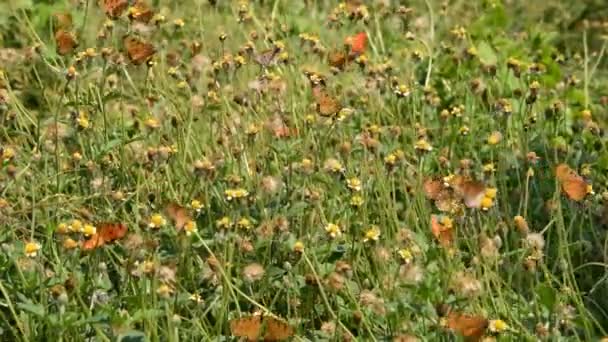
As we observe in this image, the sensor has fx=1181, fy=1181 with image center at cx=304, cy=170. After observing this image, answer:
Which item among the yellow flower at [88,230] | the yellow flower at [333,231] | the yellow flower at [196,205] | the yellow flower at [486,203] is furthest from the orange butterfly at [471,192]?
the yellow flower at [88,230]

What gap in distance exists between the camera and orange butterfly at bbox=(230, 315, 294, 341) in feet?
5.74

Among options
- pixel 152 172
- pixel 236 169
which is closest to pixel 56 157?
pixel 152 172

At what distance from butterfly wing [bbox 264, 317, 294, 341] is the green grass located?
16cm

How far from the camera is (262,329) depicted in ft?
5.84

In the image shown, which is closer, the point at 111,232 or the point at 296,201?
the point at 111,232

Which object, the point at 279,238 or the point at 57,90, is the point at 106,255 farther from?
the point at 57,90

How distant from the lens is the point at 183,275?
2148 millimetres

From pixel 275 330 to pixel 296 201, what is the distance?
0.60 meters

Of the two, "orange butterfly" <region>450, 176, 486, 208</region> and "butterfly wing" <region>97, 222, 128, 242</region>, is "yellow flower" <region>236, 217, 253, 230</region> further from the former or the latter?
"orange butterfly" <region>450, 176, 486, 208</region>

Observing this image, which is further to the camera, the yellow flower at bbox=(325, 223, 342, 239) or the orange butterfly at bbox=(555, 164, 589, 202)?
A: the yellow flower at bbox=(325, 223, 342, 239)

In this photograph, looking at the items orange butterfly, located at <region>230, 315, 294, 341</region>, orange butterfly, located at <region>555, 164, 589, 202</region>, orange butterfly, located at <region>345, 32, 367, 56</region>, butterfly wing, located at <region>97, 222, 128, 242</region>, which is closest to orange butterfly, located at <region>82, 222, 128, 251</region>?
butterfly wing, located at <region>97, 222, 128, 242</region>

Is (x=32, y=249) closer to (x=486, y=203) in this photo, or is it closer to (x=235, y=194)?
(x=235, y=194)

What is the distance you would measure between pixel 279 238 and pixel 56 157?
526 mm

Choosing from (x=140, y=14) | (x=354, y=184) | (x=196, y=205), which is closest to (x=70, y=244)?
(x=196, y=205)
